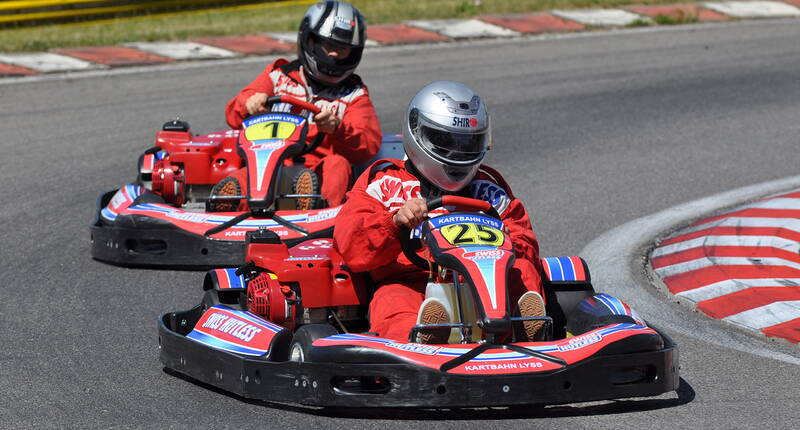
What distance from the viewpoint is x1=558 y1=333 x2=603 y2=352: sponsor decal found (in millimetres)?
4387

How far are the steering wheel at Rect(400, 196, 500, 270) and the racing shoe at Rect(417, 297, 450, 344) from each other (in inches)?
14.7

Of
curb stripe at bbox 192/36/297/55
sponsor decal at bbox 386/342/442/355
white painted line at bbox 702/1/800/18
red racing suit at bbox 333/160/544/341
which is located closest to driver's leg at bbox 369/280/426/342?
red racing suit at bbox 333/160/544/341

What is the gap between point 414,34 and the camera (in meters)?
14.2

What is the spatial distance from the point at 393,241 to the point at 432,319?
0.45 metres

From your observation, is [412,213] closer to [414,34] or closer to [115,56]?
[115,56]

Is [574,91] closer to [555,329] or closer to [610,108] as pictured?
[610,108]

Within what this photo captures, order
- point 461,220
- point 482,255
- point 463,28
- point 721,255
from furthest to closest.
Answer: point 463,28 < point 721,255 < point 461,220 < point 482,255

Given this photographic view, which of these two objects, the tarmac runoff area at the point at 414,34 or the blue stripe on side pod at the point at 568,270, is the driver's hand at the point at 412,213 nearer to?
the blue stripe on side pod at the point at 568,270

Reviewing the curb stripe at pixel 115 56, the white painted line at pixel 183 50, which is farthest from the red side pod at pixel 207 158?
the white painted line at pixel 183 50

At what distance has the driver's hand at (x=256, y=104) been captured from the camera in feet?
24.5

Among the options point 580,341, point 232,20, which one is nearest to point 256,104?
point 580,341

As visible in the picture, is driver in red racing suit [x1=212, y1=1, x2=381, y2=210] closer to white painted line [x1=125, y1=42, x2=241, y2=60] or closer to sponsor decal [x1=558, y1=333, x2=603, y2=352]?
sponsor decal [x1=558, y1=333, x2=603, y2=352]

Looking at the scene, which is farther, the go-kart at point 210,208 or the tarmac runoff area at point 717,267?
the go-kart at point 210,208

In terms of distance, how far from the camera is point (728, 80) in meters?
12.2
